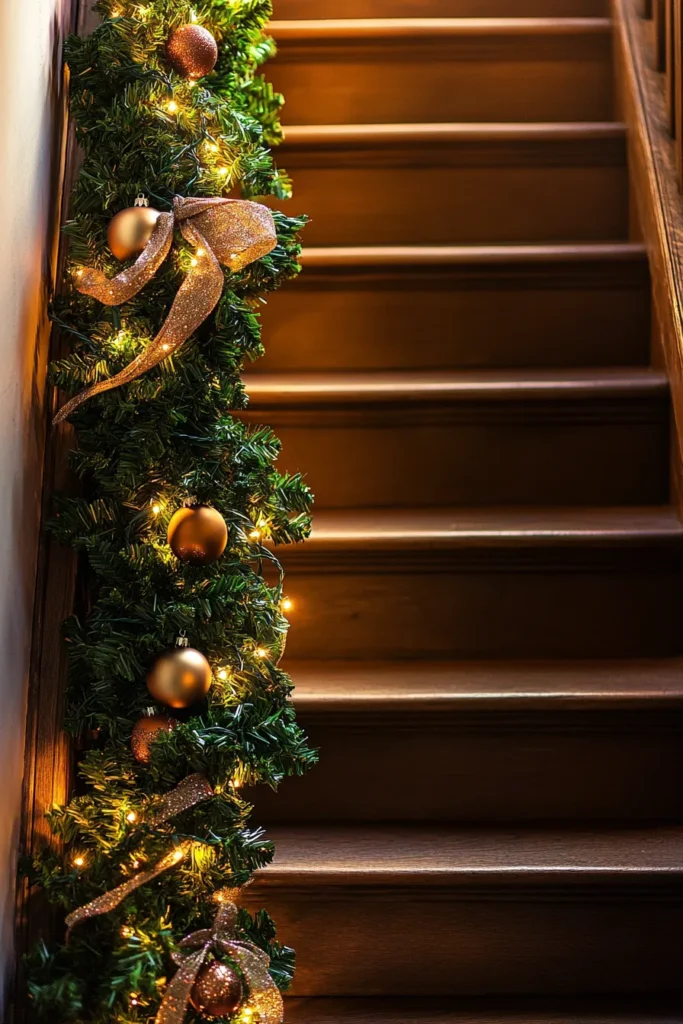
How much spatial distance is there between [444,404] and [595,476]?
0.97 ft

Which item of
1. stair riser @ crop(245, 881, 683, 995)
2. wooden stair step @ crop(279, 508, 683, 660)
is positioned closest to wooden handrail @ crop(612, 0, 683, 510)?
wooden stair step @ crop(279, 508, 683, 660)

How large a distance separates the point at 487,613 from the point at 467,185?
92 centimetres

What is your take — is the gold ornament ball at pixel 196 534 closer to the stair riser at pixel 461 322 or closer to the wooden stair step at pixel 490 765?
the wooden stair step at pixel 490 765

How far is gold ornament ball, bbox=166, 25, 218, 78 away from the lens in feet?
4.15

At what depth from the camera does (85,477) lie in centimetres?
130

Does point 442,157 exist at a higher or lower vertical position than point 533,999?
higher

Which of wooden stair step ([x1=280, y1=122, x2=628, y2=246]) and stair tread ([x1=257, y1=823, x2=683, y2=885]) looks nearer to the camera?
stair tread ([x1=257, y1=823, x2=683, y2=885])

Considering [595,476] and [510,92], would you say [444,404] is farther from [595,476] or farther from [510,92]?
[510,92]

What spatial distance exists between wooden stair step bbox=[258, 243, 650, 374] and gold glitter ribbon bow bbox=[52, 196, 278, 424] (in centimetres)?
71

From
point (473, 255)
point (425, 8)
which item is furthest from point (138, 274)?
point (425, 8)

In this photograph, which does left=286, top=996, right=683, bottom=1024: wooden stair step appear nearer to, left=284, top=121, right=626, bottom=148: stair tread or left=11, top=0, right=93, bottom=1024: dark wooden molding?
left=11, top=0, right=93, bottom=1024: dark wooden molding

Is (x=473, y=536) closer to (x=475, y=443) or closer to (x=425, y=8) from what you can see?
(x=475, y=443)

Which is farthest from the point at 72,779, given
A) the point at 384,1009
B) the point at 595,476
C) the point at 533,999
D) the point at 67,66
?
the point at 595,476

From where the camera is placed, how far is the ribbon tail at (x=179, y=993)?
3.53 feet
